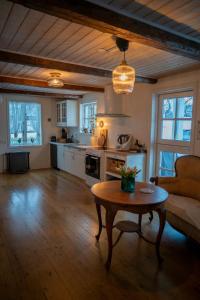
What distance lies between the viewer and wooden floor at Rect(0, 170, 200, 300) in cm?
191

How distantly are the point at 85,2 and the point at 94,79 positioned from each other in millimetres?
2898

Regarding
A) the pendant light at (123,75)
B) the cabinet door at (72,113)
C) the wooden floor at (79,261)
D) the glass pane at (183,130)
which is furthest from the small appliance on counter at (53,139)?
the pendant light at (123,75)

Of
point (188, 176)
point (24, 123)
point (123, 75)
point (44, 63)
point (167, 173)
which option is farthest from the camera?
point (24, 123)

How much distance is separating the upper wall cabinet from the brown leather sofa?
13.7 ft

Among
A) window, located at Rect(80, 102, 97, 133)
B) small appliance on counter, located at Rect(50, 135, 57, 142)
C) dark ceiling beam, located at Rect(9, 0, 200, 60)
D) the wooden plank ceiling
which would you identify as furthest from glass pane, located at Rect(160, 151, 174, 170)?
small appliance on counter, located at Rect(50, 135, 57, 142)

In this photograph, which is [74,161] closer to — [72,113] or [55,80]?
[72,113]

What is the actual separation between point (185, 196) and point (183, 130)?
129cm

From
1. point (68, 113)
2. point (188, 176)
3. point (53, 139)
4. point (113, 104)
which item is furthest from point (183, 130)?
point (53, 139)

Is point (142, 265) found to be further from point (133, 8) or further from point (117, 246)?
point (133, 8)

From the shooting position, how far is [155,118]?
4234 millimetres

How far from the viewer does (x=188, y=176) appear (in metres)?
3.05

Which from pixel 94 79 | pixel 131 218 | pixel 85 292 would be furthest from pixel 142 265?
pixel 94 79

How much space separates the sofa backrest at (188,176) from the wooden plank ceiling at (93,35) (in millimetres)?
1394

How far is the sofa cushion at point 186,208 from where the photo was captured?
2372mm
